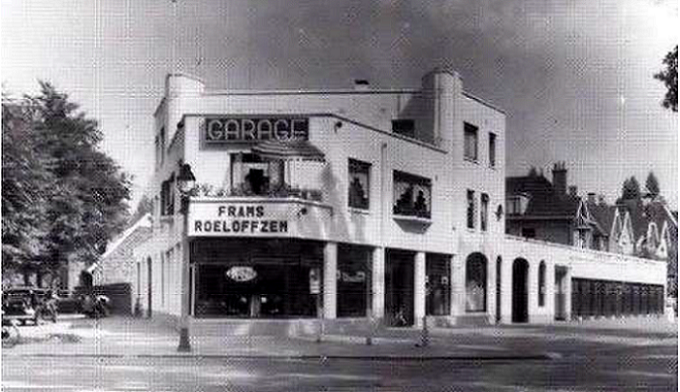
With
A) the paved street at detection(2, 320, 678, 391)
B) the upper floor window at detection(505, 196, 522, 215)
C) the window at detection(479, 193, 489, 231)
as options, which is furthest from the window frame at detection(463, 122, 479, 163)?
the upper floor window at detection(505, 196, 522, 215)

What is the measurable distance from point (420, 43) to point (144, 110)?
8063 millimetres

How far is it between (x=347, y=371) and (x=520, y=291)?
112 feet

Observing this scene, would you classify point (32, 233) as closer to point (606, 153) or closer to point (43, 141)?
point (43, 141)

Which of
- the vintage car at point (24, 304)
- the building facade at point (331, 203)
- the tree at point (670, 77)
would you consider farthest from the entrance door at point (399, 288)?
the tree at point (670, 77)

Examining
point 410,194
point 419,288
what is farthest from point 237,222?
point 419,288

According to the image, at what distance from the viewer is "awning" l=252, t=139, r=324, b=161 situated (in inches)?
1383

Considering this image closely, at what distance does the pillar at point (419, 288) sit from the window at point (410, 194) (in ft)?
7.72

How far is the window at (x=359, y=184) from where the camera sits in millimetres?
38125

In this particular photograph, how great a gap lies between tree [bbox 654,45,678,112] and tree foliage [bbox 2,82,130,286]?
13.5 m

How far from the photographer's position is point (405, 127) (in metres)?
43.3

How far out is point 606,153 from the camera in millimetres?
25453

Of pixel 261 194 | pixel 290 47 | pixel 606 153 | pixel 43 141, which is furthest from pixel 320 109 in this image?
Answer: pixel 290 47

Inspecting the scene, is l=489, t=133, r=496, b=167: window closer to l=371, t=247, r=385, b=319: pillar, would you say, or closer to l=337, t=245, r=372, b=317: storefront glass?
l=371, t=247, r=385, b=319: pillar

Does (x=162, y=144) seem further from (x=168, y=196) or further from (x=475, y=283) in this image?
(x=475, y=283)
